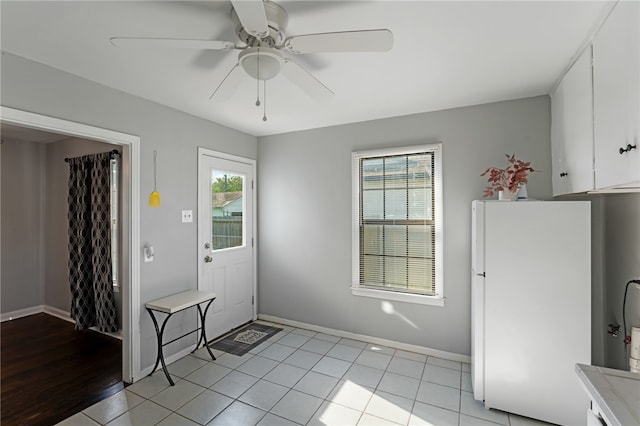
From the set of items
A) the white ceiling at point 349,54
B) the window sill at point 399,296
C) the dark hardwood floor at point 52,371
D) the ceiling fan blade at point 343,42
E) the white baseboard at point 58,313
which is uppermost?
the white ceiling at point 349,54

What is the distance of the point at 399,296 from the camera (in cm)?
314

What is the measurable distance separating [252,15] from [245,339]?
3.22 meters

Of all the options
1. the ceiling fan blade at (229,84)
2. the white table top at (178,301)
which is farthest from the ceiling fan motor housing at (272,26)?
the white table top at (178,301)

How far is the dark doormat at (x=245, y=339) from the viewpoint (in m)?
3.16

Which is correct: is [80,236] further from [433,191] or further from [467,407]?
[467,407]

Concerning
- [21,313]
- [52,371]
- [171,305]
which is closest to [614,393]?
[171,305]

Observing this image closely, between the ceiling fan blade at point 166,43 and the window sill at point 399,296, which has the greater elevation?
the ceiling fan blade at point 166,43

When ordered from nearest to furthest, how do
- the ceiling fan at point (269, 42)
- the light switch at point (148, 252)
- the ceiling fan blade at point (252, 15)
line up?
1. the ceiling fan blade at point (252, 15)
2. the ceiling fan at point (269, 42)
3. the light switch at point (148, 252)

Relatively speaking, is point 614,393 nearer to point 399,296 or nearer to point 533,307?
point 533,307

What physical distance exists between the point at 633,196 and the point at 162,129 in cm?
378

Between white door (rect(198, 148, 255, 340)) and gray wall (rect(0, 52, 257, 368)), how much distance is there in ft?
0.43

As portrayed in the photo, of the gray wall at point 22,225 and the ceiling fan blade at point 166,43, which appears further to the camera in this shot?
the gray wall at point 22,225

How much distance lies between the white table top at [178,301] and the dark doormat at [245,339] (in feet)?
2.32

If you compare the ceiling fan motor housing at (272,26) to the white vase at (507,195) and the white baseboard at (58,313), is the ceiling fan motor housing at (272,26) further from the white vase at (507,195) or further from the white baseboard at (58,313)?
the white baseboard at (58,313)
